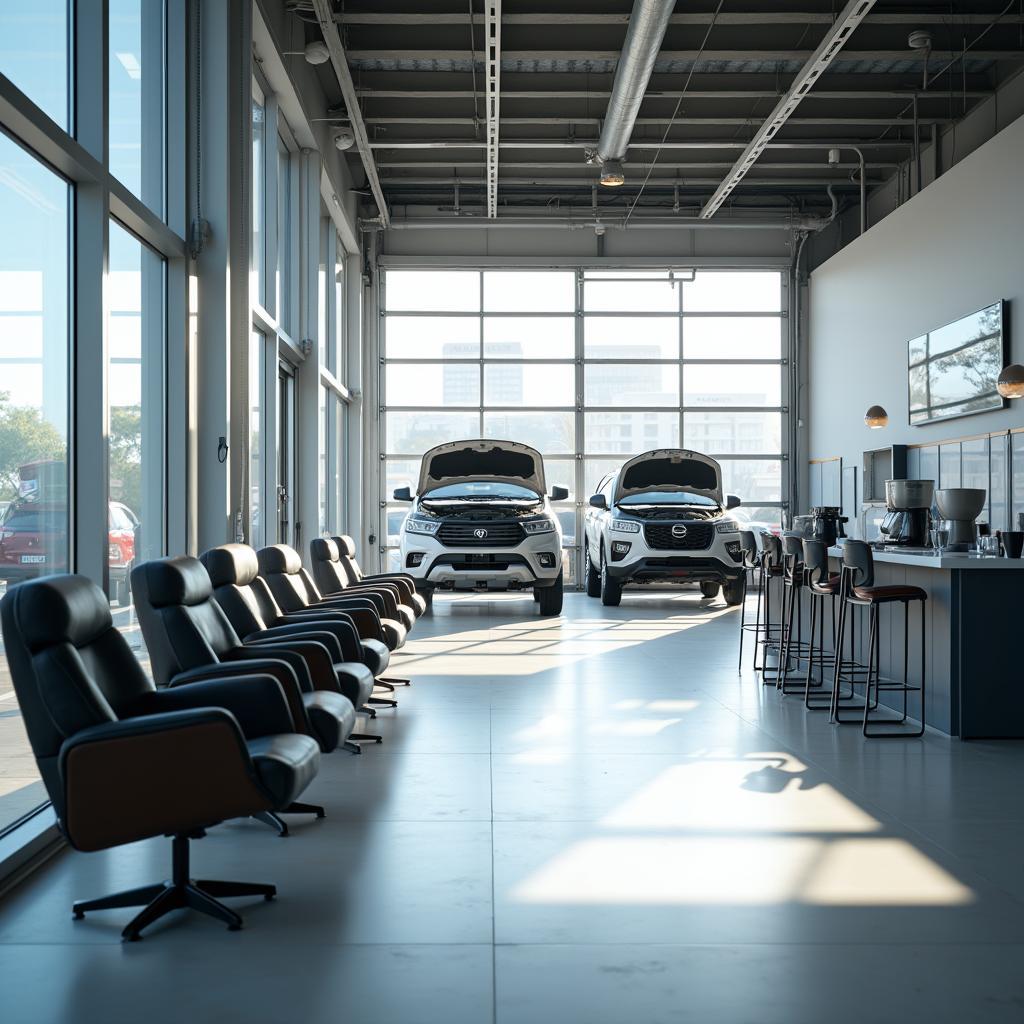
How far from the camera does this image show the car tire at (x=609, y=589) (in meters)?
12.4

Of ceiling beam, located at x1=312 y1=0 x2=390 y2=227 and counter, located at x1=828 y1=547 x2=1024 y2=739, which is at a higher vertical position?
ceiling beam, located at x1=312 y1=0 x2=390 y2=227

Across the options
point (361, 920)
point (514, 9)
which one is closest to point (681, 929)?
point (361, 920)

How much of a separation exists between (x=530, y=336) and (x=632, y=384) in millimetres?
1580

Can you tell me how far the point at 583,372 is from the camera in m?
15.7

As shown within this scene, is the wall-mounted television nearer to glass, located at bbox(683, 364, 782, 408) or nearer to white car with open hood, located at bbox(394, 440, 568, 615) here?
white car with open hood, located at bbox(394, 440, 568, 615)

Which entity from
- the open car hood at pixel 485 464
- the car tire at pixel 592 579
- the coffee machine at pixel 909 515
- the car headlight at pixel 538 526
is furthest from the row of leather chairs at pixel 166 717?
the car tire at pixel 592 579

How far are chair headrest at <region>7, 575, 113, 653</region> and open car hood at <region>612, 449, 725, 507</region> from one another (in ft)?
32.6

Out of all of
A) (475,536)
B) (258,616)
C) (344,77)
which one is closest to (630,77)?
(344,77)

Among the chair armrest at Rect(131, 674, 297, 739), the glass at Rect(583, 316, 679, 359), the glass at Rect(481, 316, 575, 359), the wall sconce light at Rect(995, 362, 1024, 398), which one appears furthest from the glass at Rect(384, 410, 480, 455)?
the chair armrest at Rect(131, 674, 297, 739)

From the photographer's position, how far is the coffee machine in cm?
626

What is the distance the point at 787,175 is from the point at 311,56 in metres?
7.50

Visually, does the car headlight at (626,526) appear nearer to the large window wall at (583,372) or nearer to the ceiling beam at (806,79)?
the large window wall at (583,372)

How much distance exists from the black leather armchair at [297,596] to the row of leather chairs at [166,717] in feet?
4.71

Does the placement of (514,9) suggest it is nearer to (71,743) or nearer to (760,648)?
(760,648)
